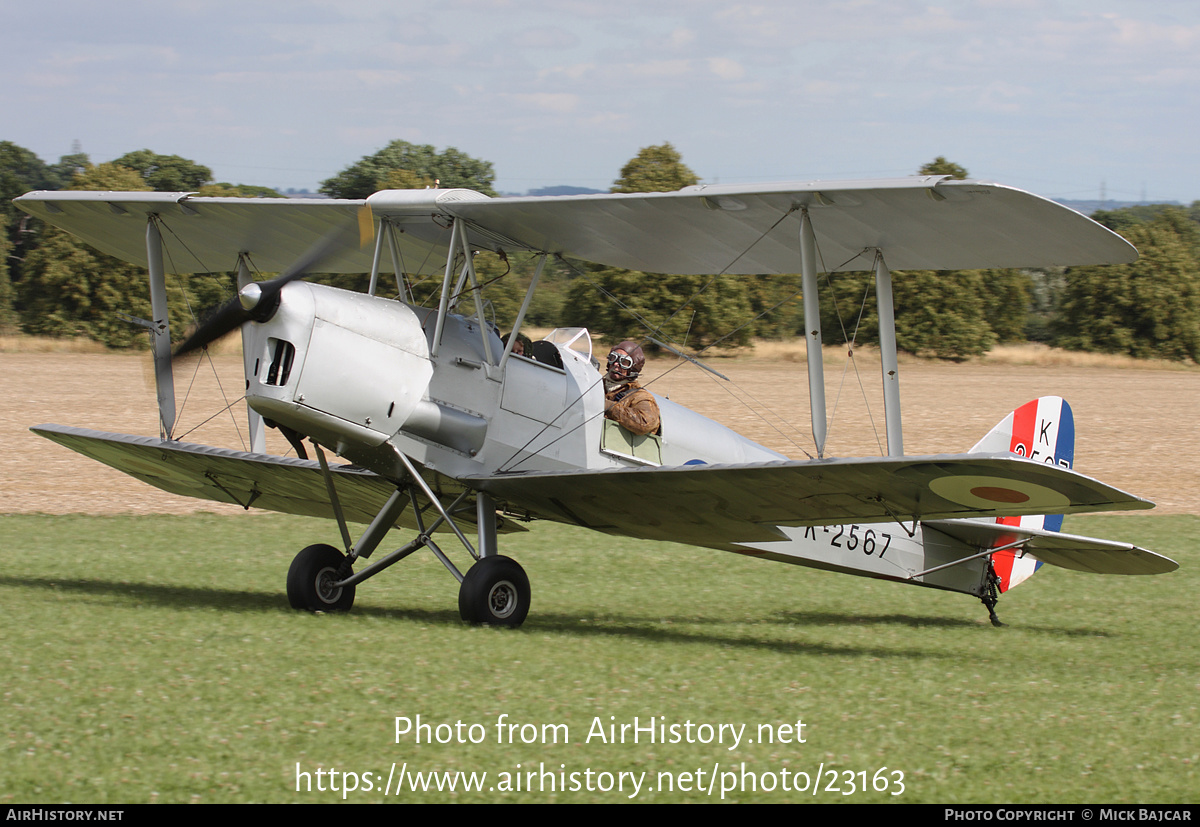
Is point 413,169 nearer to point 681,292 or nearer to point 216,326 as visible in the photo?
point 681,292

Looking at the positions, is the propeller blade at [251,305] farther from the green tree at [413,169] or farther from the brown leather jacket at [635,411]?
the green tree at [413,169]

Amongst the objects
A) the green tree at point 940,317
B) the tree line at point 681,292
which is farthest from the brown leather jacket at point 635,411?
the green tree at point 940,317

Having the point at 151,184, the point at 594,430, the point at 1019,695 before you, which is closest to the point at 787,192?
the point at 594,430

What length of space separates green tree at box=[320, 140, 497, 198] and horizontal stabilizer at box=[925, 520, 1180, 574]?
46449 mm

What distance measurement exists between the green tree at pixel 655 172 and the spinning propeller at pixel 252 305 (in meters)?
40.1

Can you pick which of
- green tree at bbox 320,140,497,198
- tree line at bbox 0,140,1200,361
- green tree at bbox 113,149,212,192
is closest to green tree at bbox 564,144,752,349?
tree line at bbox 0,140,1200,361

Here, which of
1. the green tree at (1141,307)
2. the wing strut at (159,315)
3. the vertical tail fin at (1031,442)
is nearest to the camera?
the wing strut at (159,315)

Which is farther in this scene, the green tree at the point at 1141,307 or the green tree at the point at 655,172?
the green tree at the point at 1141,307

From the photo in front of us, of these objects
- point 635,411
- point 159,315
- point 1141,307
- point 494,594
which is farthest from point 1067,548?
point 1141,307

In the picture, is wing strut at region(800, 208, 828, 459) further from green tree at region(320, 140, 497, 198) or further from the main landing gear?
green tree at region(320, 140, 497, 198)

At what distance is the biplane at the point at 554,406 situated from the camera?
731 centimetres

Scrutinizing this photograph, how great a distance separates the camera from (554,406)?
8664 millimetres

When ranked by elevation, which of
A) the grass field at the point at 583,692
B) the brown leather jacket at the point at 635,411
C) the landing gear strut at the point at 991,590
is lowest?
the landing gear strut at the point at 991,590

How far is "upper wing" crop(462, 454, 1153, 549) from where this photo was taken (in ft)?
21.1
